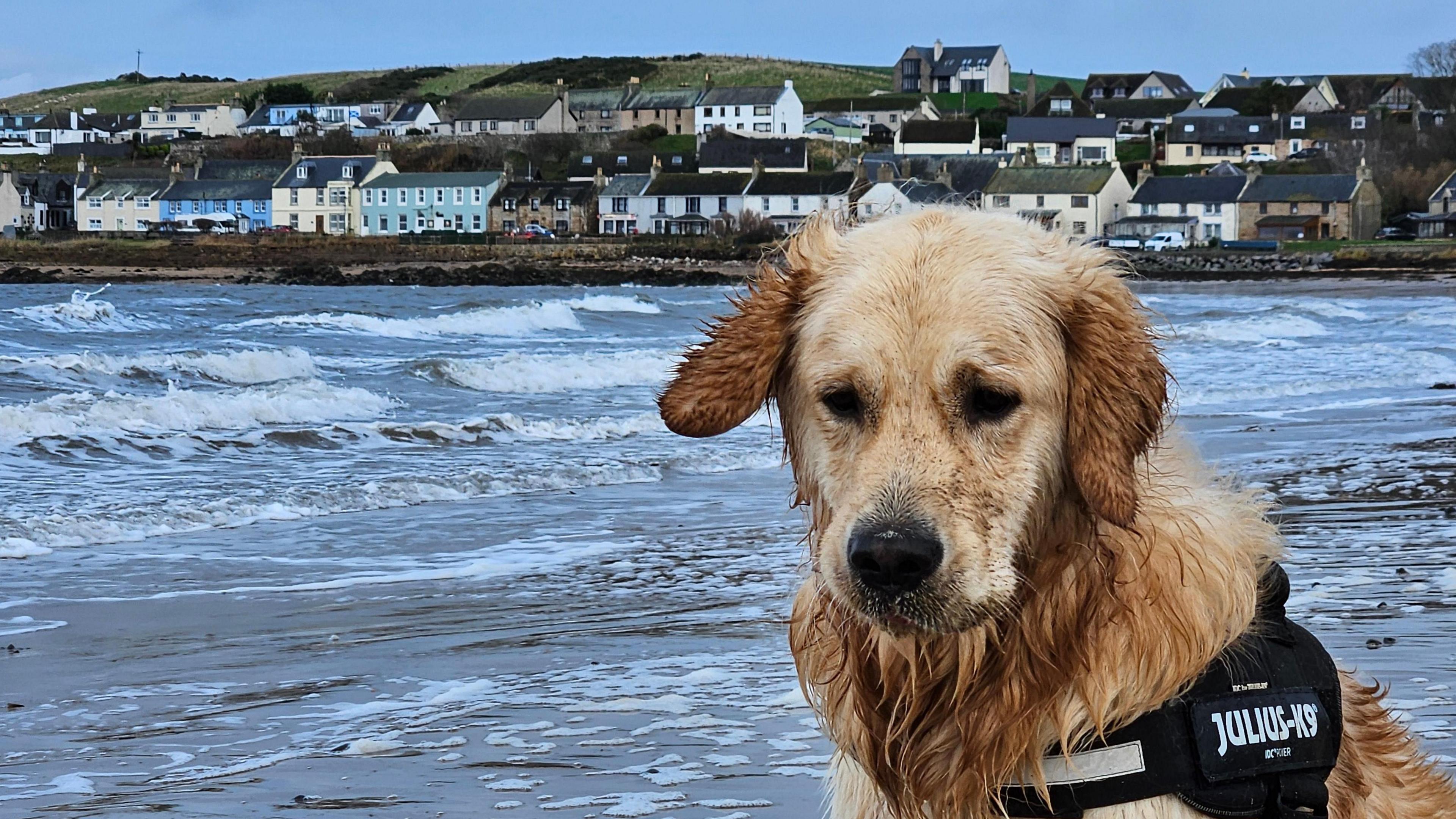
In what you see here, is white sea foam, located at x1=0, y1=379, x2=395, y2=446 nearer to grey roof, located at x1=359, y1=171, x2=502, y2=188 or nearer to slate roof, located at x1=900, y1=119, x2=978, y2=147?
grey roof, located at x1=359, y1=171, x2=502, y2=188

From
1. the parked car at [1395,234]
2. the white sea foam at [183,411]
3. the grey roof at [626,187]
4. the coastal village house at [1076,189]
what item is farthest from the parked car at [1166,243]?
the white sea foam at [183,411]

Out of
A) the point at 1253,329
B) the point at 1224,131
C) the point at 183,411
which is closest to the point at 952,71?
the point at 1224,131

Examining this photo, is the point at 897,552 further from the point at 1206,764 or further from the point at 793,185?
the point at 793,185

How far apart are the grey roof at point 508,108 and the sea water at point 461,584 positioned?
4719 inches

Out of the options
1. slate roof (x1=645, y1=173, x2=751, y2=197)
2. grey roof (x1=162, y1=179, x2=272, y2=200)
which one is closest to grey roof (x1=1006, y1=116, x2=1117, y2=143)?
slate roof (x1=645, y1=173, x2=751, y2=197)

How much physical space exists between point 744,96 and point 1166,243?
179 feet

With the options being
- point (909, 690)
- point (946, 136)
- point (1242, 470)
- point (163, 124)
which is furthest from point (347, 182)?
point (909, 690)

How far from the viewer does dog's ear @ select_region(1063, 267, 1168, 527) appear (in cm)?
273

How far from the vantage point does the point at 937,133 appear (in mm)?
121312

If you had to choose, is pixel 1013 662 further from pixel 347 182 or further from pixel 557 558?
pixel 347 182

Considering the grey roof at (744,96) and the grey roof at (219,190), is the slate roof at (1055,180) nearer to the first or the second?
the grey roof at (744,96)

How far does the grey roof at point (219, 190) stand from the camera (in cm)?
10756

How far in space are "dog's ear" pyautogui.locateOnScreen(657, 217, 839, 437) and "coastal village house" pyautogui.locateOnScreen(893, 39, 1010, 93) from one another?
161m

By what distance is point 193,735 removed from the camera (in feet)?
18.1
